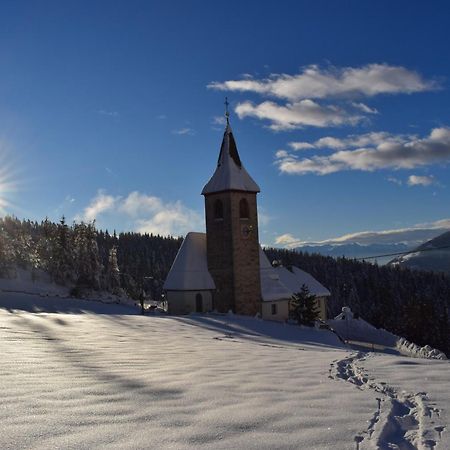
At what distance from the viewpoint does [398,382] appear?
7.46 m

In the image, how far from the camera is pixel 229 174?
37625 mm

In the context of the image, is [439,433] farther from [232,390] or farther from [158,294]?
[158,294]

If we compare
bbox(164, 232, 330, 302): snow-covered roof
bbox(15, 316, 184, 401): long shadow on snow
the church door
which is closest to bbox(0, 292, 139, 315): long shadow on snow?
bbox(164, 232, 330, 302): snow-covered roof

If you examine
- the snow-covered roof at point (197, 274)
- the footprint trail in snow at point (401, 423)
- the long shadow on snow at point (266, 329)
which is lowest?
the long shadow on snow at point (266, 329)

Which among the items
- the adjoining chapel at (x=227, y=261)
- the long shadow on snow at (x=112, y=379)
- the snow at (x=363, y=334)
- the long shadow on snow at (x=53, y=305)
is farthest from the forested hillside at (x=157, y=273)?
the long shadow on snow at (x=112, y=379)

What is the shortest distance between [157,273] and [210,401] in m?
109

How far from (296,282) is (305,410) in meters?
39.7

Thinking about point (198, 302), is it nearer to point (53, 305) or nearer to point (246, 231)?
point (246, 231)

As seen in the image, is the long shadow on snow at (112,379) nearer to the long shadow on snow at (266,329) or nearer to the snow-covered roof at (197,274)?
the long shadow on snow at (266,329)

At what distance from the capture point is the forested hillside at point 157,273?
5941 centimetres

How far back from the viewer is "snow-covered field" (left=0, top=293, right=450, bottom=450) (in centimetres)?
446

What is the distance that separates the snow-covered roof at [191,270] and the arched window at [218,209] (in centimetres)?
248

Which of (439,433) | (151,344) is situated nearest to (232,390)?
(439,433)

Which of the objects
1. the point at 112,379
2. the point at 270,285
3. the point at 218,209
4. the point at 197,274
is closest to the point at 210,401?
the point at 112,379
